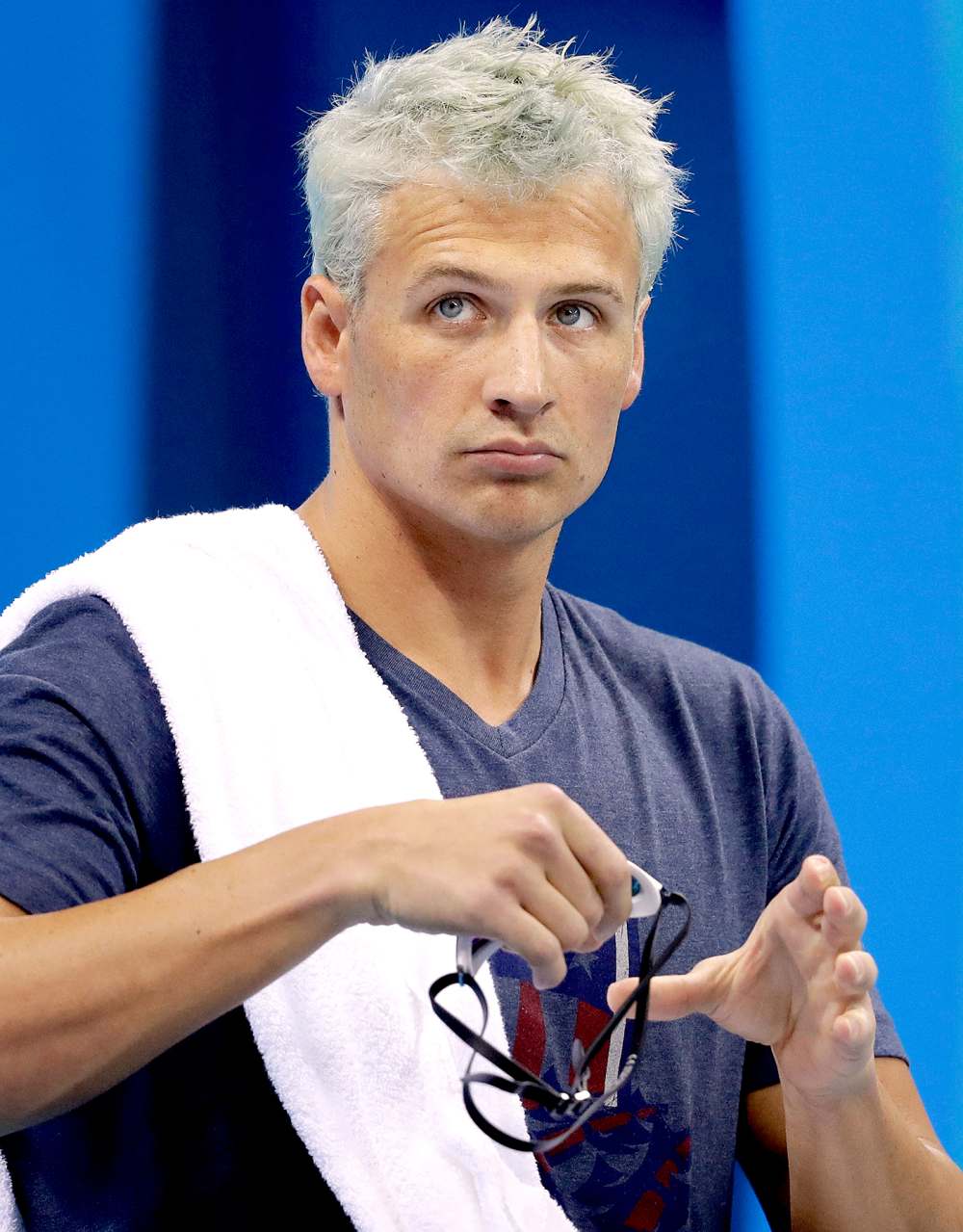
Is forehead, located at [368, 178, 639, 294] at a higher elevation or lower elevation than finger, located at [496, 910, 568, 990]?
higher

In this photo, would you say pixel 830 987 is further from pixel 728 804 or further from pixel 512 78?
pixel 512 78

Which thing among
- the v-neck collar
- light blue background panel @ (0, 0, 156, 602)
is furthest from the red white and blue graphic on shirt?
light blue background panel @ (0, 0, 156, 602)

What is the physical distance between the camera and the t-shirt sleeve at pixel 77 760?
826mm

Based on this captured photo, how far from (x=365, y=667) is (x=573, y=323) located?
280 millimetres

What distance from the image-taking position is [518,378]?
1065 mm

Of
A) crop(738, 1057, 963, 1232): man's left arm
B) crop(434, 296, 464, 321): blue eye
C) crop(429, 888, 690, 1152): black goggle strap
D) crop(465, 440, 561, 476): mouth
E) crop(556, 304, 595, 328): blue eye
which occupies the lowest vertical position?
crop(738, 1057, 963, 1232): man's left arm

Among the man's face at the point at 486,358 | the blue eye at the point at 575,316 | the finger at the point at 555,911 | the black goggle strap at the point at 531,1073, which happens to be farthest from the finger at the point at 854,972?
the blue eye at the point at 575,316

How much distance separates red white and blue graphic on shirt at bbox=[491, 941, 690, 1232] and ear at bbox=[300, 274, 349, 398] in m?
0.43

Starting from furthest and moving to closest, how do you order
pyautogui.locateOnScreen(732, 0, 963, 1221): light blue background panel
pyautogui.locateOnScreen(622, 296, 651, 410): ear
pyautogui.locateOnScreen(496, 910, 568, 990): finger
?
1. pyautogui.locateOnScreen(732, 0, 963, 1221): light blue background panel
2. pyautogui.locateOnScreen(622, 296, 651, 410): ear
3. pyautogui.locateOnScreen(496, 910, 568, 990): finger

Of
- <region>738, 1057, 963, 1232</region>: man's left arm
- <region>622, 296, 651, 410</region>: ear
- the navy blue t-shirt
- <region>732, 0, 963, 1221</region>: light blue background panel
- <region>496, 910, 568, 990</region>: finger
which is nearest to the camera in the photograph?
<region>496, 910, 568, 990</region>: finger

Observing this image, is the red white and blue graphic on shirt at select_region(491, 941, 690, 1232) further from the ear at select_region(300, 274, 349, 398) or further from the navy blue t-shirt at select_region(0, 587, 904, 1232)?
the ear at select_region(300, 274, 349, 398)

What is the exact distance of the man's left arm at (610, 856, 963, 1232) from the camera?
933 millimetres

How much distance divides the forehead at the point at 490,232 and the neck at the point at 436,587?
0.56 feet

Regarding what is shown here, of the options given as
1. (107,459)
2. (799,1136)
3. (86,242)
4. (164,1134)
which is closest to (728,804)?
(799,1136)
